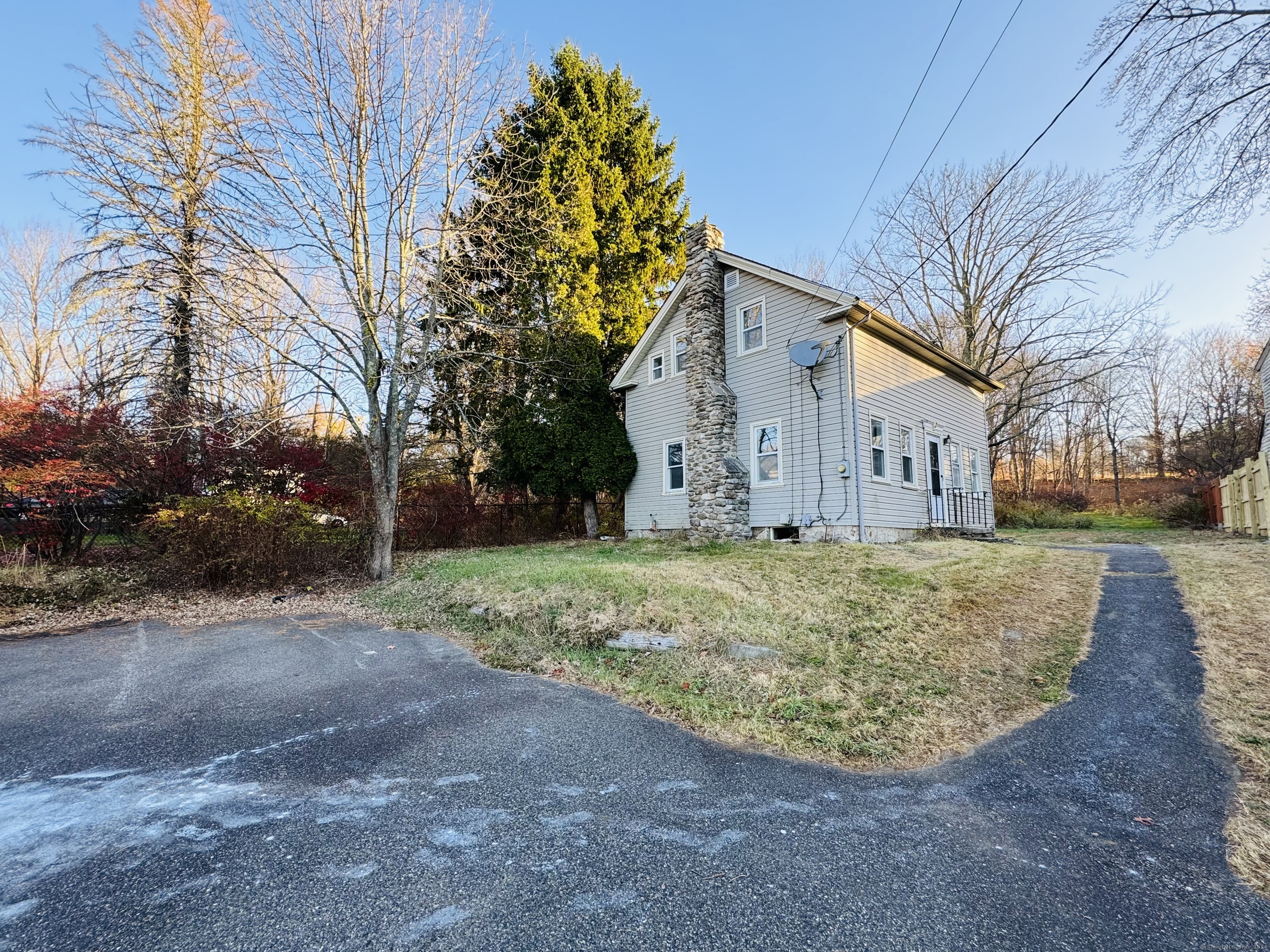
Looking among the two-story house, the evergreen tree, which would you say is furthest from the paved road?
the evergreen tree

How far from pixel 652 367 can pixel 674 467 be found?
2.95m

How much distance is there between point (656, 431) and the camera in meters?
14.8

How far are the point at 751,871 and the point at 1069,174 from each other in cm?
2502

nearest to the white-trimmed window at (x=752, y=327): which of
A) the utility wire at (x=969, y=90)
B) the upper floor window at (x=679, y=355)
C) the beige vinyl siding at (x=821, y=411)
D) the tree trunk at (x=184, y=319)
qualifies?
the beige vinyl siding at (x=821, y=411)

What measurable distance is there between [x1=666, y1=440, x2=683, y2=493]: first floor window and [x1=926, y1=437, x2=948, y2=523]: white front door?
5995 mm

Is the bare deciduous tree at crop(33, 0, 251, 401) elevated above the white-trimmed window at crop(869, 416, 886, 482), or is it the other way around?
the bare deciduous tree at crop(33, 0, 251, 401)

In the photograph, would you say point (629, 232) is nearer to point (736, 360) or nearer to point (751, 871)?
point (736, 360)

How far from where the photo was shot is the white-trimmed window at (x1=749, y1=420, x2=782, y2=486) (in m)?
12.0

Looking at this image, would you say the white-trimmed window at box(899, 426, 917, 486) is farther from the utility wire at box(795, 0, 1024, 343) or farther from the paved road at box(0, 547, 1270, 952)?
the paved road at box(0, 547, 1270, 952)

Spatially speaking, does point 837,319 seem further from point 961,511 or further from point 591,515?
point 591,515

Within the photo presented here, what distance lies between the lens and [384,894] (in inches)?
81.7

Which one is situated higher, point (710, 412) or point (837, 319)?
point (837, 319)

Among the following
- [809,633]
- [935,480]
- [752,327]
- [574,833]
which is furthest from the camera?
[935,480]

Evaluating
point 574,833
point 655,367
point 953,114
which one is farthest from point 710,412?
point 574,833
